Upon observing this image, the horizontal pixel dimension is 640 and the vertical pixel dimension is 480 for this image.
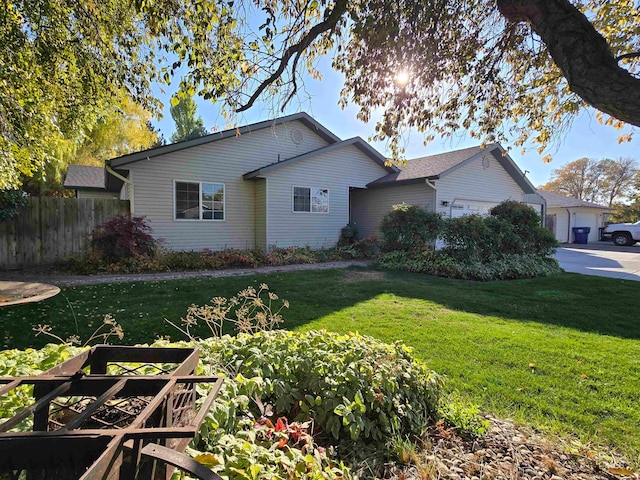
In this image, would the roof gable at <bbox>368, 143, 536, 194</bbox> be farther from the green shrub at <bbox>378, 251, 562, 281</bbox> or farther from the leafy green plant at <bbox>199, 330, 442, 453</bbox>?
the leafy green plant at <bbox>199, 330, 442, 453</bbox>

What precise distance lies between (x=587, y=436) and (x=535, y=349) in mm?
1813

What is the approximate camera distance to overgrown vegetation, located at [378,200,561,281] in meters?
9.81

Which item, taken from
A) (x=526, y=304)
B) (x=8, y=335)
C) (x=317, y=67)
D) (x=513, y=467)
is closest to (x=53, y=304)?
(x=8, y=335)

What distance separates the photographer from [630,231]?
71.2 feet

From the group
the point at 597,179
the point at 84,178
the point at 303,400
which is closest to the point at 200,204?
the point at 84,178

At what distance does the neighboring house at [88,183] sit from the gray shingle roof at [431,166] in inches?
494

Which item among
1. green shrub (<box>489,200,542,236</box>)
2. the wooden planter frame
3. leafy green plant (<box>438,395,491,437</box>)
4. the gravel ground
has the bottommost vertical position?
the gravel ground

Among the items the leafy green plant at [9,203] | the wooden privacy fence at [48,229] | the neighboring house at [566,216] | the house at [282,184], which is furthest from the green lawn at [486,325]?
the neighboring house at [566,216]

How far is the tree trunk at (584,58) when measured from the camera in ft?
7.46

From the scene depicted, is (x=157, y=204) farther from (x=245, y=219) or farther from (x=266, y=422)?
(x=266, y=422)

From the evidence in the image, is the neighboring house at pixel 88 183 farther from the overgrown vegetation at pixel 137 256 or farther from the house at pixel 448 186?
the house at pixel 448 186

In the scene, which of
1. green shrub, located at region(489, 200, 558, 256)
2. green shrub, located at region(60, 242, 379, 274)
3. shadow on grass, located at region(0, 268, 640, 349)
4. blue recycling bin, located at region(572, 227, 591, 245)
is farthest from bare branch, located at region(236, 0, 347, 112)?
blue recycling bin, located at region(572, 227, 591, 245)

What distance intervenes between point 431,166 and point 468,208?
2596 millimetres

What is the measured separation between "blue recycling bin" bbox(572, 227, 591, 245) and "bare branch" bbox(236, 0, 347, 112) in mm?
27670
